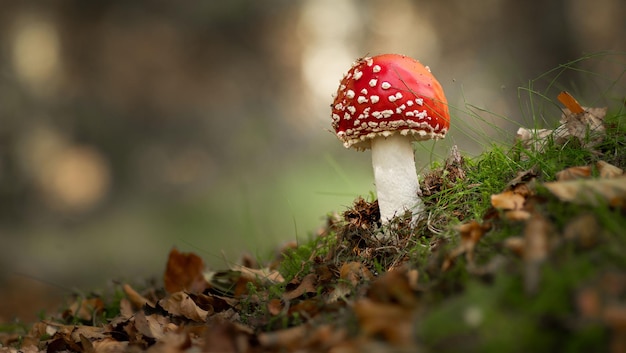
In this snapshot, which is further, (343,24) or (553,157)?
(343,24)

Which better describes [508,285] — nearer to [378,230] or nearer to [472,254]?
[472,254]

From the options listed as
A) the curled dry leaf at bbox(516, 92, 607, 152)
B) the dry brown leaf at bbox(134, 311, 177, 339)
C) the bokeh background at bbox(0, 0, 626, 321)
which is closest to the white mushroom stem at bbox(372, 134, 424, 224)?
the curled dry leaf at bbox(516, 92, 607, 152)

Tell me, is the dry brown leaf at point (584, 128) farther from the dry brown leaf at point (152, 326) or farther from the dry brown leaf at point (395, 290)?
the dry brown leaf at point (152, 326)

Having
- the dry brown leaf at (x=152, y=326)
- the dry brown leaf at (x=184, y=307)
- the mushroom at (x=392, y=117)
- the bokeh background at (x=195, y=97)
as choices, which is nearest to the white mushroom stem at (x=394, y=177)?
the mushroom at (x=392, y=117)

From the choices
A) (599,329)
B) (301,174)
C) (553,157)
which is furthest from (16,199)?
(599,329)

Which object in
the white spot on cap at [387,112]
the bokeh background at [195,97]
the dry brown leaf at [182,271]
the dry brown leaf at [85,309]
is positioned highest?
the bokeh background at [195,97]

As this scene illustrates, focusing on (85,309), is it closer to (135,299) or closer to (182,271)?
(135,299)

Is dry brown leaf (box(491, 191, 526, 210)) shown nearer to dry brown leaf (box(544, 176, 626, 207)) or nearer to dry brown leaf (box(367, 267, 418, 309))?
dry brown leaf (box(544, 176, 626, 207))
